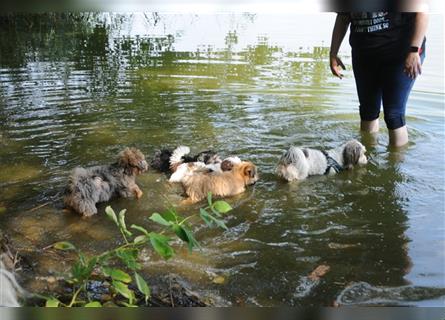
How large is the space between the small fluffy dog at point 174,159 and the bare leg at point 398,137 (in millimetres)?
2347

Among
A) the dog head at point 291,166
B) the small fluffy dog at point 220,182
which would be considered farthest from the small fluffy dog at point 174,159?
the dog head at point 291,166

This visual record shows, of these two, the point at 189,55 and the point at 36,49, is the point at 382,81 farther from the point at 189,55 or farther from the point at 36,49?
the point at 36,49

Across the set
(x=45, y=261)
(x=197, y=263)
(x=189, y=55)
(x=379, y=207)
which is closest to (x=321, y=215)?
(x=379, y=207)

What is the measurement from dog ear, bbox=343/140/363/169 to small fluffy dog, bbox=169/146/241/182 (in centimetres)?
136

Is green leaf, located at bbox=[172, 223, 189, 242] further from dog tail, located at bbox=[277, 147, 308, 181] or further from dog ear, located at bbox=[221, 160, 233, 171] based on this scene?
dog tail, located at bbox=[277, 147, 308, 181]

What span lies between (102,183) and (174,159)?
1.07 metres

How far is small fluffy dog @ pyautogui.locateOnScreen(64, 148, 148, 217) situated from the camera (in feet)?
14.7

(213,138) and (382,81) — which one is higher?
(382,81)

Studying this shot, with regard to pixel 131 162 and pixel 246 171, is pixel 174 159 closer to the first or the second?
pixel 131 162

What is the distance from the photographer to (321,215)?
4.56 meters

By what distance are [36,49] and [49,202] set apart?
401 inches

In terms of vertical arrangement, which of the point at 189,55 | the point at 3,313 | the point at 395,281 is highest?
the point at 189,55

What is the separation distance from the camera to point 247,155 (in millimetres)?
6227

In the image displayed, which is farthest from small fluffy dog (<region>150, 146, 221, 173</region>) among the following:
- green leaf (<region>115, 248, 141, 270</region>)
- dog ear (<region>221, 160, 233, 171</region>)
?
green leaf (<region>115, 248, 141, 270</region>)
